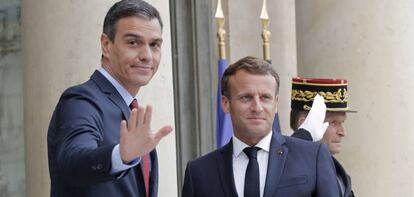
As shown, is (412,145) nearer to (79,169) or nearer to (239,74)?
(239,74)

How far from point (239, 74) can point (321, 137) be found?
3.01 feet

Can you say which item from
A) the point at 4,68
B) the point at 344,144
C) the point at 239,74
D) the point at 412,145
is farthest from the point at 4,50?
the point at 239,74

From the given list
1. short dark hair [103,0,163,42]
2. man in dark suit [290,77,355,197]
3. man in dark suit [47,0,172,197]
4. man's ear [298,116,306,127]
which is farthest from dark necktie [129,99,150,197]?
man's ear [298,116,306,127]

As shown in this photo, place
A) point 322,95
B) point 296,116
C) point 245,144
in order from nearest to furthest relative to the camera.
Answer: point 245,144 → point 296,116 → point 322,95

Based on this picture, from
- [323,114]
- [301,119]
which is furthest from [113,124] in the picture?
[301,119]

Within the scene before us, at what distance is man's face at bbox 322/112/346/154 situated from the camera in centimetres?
474

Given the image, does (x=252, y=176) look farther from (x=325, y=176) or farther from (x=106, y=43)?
(x=106, y=43)

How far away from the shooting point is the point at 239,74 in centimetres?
369

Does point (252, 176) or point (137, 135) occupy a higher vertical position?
point (137, 135)

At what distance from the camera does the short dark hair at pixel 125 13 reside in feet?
9.93

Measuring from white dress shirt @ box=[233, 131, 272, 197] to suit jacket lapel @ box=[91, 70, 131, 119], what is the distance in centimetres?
69

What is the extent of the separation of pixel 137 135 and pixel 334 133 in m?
2.43

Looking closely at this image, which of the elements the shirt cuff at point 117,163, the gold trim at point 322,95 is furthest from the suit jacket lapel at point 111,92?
the gold trim at point 322,95

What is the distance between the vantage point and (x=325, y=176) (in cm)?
353
